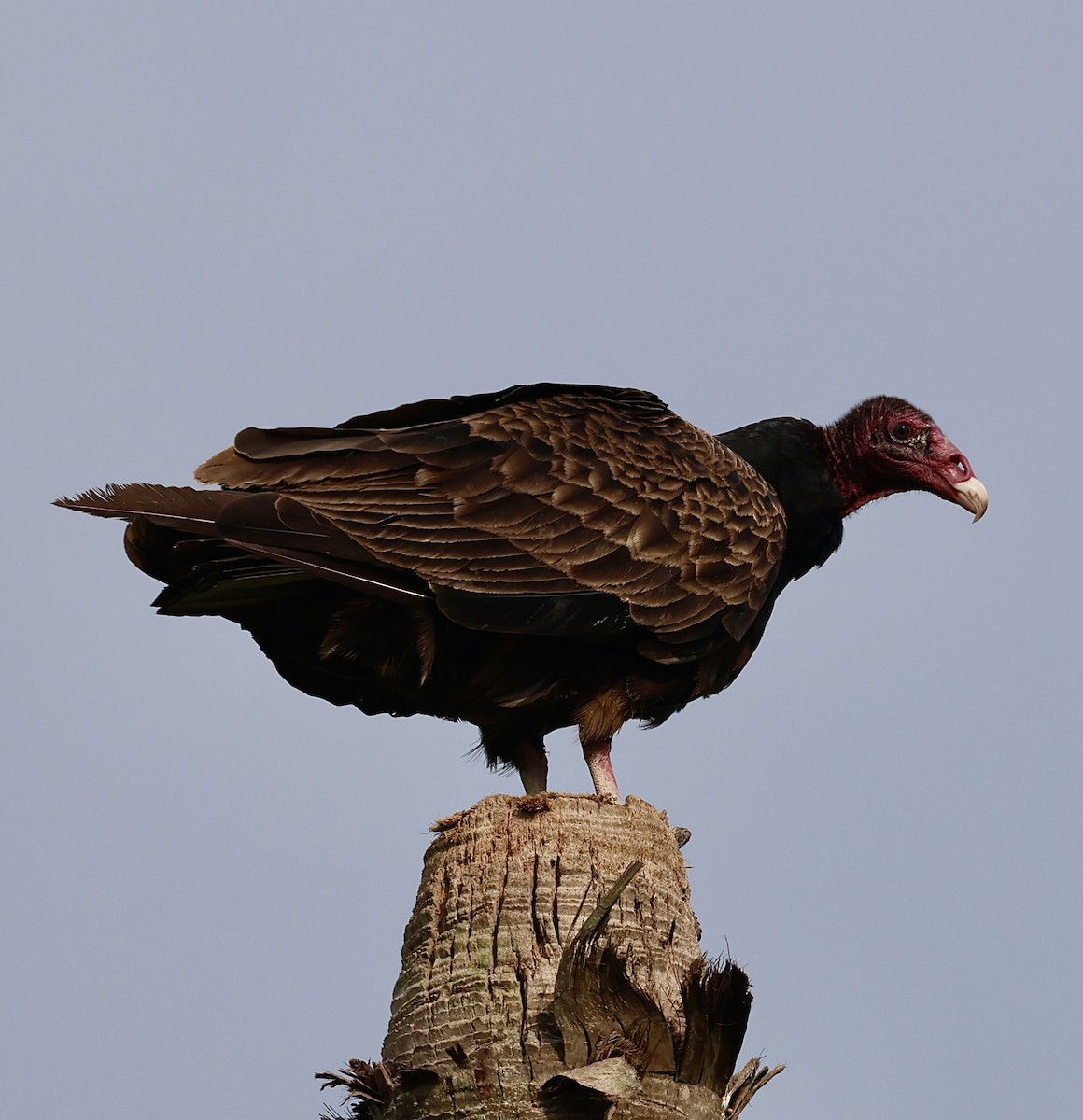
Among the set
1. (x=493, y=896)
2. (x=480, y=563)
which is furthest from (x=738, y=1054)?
(x=480, y=563)

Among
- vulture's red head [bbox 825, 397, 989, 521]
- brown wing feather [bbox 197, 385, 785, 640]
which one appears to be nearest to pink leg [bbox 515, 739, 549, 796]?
brown wing feather [bbox 197, 385, 785, 640]

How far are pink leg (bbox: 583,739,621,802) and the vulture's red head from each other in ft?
6.91

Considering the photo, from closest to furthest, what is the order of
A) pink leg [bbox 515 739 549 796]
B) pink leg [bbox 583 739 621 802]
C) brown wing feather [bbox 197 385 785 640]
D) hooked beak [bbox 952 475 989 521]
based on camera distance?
brown wing feather [bbox 197 385 785 640] < pink leg [bbox 583 739 621 802] < pink leg [bbox 515 739 549 796] < hooked beak [bbox 952 475 989 521]

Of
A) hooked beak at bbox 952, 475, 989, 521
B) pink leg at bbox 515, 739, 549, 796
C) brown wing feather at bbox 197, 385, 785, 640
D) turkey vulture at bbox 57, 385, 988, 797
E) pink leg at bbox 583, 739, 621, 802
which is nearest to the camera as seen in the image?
turkey vulture at bbox 57, 385, 988, 797

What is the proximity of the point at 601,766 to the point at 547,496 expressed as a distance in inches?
39.2

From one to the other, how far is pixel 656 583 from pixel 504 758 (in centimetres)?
102

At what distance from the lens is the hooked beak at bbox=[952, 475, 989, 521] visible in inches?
292

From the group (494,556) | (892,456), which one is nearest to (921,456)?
(892,456)

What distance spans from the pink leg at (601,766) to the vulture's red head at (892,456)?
2.11 metres

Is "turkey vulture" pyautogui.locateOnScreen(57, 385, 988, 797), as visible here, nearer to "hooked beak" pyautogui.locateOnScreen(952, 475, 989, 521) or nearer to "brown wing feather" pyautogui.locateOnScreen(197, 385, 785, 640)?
"brown wing feather" pyautogui.locateOnScreen(197, 385, 785, 640)

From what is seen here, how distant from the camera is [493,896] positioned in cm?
461

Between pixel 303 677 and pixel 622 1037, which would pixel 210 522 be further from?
pixel 622 1037

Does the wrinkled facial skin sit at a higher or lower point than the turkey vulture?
higher

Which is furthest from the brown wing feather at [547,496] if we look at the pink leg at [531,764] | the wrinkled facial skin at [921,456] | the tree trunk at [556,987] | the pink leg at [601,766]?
the wrinkled facial skin at [921,456]
